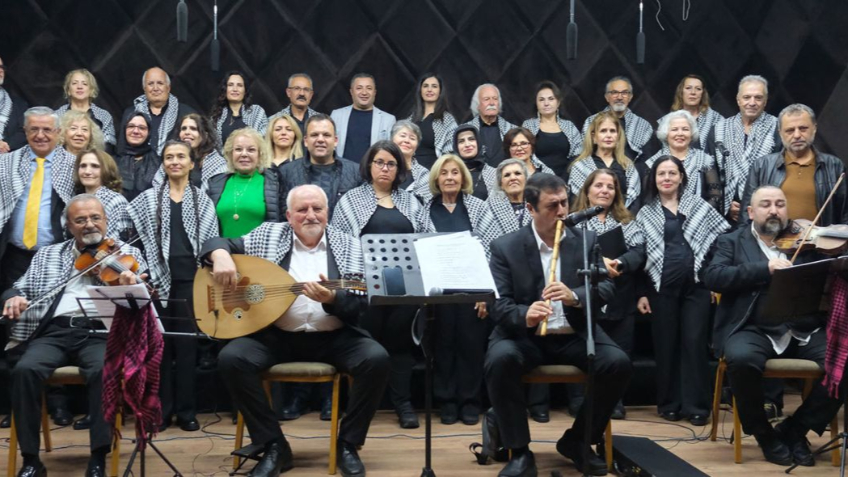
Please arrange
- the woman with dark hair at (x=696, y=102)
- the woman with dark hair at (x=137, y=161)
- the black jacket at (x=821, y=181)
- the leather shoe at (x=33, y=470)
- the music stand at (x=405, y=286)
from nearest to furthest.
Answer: the music stand at (x=405, y=286) < the leather shoe at (x=33, y=470) < the black jacket at (x=821, y=181) < the woman with dark hair at (x=137, y=161) < the woman with dark hair at (x=696, y=102)

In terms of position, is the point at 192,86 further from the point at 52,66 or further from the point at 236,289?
the point at 236,289

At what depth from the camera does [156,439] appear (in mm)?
5148

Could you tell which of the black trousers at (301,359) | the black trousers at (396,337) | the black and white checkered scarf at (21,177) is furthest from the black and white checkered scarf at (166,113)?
the black trousers at (301,359)

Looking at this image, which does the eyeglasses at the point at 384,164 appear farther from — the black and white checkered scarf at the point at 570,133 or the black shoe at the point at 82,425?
the black shoe at the point at 82,425

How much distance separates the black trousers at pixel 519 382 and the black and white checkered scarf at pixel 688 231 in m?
1.20

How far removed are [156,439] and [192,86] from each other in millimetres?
3405

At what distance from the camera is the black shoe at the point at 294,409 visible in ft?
18.3

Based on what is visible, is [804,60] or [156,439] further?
[804,60]

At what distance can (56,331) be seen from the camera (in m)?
4.71

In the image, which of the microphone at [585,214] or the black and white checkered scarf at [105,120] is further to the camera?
the black and white checkered scarf at [105,120]

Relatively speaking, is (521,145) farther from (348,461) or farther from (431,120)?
(348,461)

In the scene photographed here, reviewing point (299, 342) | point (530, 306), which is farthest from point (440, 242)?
point (299, 342)

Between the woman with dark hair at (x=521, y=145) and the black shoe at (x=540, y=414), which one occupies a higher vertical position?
the woman with dark hair at (x=521, y=145)

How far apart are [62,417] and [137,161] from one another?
1566mm
